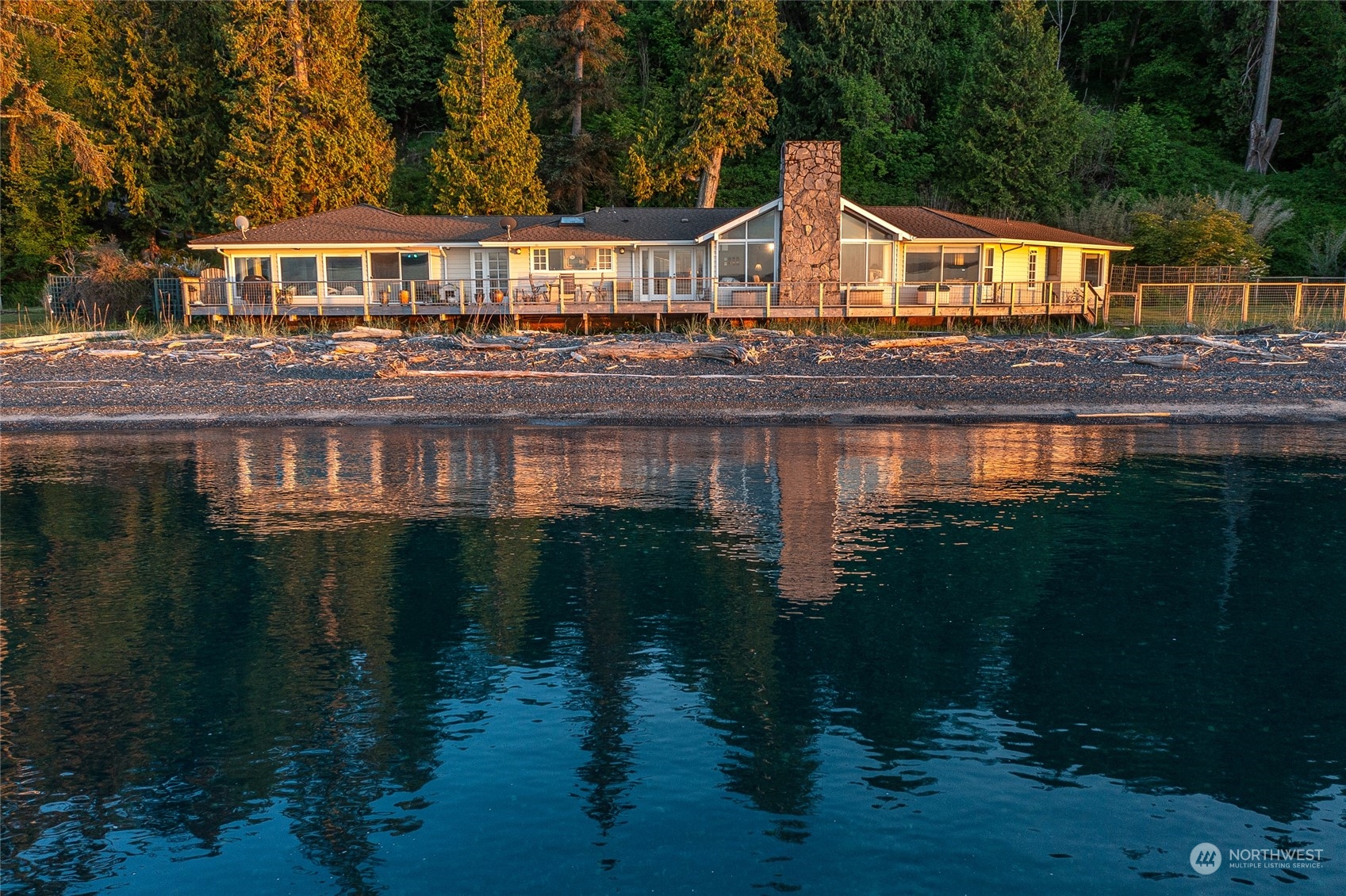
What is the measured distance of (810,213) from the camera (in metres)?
36.0

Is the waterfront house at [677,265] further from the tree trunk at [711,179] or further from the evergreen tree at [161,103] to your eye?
the evergreen tree at [161,103]

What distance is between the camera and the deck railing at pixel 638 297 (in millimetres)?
34812

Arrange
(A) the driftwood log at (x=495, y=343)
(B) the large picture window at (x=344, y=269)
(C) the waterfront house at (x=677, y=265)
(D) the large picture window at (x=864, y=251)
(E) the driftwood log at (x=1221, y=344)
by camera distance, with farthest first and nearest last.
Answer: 1. (B) the large picture window at (x=344, y=269)
2. (D) the large picture window at (x=864, y=251)
3. (C) the waterfront house at (x=677, y=265)
4. (A) the driftwood log at (x=495, y=343)
5. (E) the driftwood log at (x=1221, y=344)

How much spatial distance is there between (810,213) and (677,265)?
196 inches

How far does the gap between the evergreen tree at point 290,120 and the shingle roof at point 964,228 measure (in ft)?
67.4

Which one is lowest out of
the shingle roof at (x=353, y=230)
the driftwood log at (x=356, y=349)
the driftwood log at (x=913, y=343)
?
the driftwood log at (x=356, y=349)

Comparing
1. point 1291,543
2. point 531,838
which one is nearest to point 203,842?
point 531,838

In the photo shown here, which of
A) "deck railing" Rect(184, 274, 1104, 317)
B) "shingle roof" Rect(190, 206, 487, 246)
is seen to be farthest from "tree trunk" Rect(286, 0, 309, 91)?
"deck railing" Rect(184, 274, 1104, 317)

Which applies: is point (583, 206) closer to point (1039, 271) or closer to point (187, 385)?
point (1039, 271)

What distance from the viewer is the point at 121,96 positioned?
156ft

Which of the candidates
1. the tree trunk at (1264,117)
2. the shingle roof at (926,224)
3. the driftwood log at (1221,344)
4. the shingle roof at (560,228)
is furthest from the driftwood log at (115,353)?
the tree trunk at (1264,117)

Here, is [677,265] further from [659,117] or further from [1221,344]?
[659,117]

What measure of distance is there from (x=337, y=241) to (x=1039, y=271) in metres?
23.8

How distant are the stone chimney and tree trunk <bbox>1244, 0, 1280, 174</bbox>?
31.0 m
